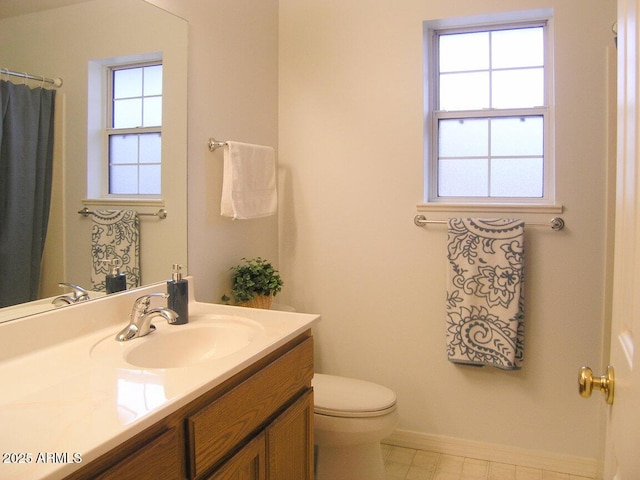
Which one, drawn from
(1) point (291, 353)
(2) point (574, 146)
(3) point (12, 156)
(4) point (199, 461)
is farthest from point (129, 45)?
(2) point (574, 146)

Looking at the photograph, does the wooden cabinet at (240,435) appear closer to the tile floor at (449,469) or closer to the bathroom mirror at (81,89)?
the bathroom mirror at (81,89)

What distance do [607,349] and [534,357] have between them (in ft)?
0.98

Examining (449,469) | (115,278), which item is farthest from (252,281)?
(449,469)

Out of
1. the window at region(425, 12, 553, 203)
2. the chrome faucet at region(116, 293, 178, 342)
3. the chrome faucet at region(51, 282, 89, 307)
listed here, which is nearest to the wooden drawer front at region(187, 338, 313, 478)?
the chrome faucet at region(116, 293, 178, 342)

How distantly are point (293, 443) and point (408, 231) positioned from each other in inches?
49.8

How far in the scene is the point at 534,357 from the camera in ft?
7.58

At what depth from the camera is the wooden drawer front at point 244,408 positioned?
3.51ft

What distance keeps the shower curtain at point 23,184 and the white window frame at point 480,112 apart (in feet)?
5.36

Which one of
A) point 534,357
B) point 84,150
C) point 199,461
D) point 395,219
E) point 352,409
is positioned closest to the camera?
point 199,461

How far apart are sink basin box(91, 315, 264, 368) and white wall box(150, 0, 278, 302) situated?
1.43 ft

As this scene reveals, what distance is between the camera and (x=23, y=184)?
1.27 metres

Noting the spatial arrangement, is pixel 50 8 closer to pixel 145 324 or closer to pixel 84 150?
pixel 84 150

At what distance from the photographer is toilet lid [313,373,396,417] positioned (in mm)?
1944

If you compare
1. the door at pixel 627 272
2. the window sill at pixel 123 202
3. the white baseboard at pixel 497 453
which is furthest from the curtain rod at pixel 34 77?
the white baseboard at pixel 497 453
